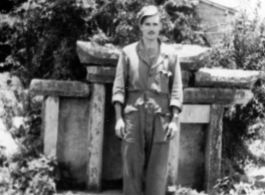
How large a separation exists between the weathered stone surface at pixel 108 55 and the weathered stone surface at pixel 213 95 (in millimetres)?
324

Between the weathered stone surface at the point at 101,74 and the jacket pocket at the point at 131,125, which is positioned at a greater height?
the weathered stone surface at the point at 101,74

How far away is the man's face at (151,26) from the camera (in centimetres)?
384

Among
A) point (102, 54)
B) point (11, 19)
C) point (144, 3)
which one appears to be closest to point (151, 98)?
point (102, 54)

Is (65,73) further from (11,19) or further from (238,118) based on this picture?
(238,118)

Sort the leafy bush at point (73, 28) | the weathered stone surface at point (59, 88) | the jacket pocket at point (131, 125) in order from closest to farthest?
the jacket pocket at point (131, 125) → the weathered stone surface at point (59, 88) → the leafy bush at point (73, 28)

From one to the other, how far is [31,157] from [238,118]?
124 inches

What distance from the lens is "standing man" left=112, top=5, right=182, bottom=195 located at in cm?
398

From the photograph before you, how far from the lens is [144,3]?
6164mm

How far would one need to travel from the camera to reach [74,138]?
5.31m

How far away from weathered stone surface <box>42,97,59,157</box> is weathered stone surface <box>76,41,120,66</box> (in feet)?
2.25

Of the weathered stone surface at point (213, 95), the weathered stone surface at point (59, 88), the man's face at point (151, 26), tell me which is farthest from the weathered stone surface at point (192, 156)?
the man's face at point (151, 26)

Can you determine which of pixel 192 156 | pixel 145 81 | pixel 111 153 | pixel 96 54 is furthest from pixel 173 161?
pixel 96 54

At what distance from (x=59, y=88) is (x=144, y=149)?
62.5 inches

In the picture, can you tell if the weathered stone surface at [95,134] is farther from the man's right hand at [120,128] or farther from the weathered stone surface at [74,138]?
the man's right hand at [120,128]
